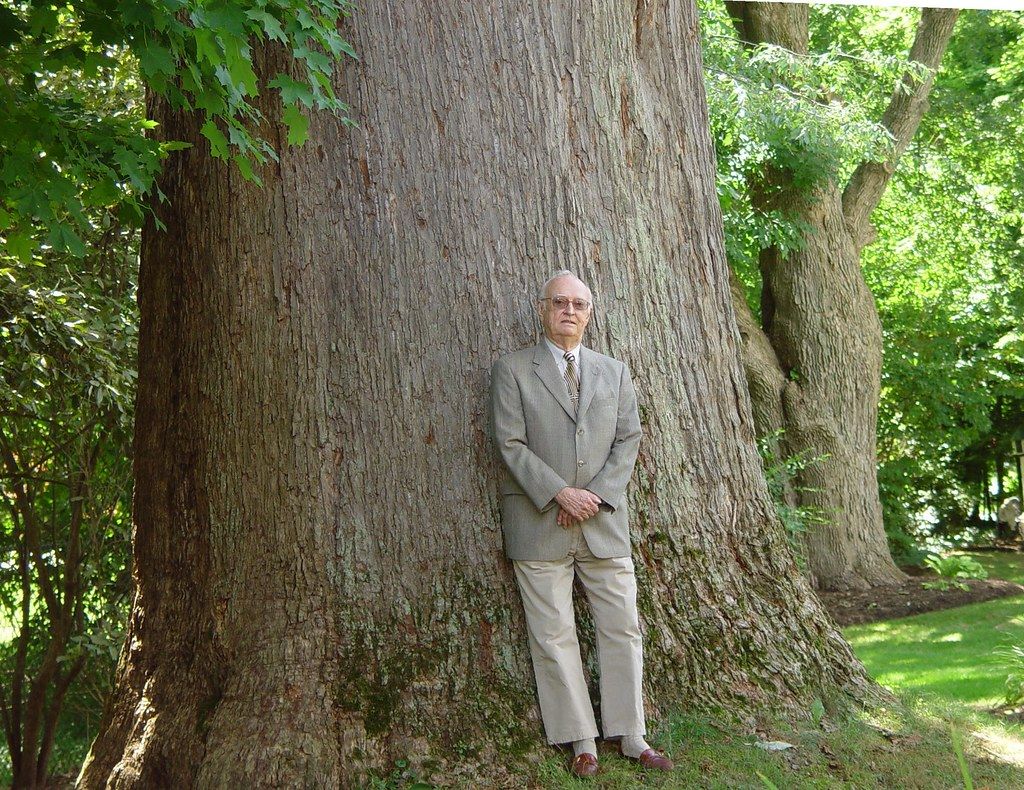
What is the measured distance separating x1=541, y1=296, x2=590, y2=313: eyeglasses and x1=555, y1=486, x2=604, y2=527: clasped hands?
80 centimetres

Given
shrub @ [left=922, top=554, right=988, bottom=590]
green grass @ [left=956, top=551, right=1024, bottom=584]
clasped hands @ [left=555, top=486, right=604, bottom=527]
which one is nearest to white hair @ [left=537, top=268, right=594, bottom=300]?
clasped hands @ [left=555, top=486, right=604, bottom=527]

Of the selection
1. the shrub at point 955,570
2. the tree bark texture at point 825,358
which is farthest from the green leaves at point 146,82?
the shrub at point 955,570

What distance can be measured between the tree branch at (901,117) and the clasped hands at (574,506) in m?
10.0

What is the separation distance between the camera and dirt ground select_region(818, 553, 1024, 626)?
39.4 feet

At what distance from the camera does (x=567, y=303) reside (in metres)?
4.94

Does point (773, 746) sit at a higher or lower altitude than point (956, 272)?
lower

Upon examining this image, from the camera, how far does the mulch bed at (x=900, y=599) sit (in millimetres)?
12016

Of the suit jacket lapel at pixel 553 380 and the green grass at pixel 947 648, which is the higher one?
the suit jacket lapel at pixel 553 380

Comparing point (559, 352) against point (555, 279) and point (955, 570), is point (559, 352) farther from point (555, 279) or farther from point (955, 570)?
point (955, 570)

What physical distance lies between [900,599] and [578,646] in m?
8.67

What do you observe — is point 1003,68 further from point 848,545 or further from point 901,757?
point 901,757

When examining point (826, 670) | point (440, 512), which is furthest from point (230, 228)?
point (826, 670)

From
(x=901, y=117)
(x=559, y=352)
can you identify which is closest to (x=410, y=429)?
(x=559, y=352)

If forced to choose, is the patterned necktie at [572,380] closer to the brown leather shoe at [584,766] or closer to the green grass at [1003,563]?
the brown leather shoe at [584,766]
